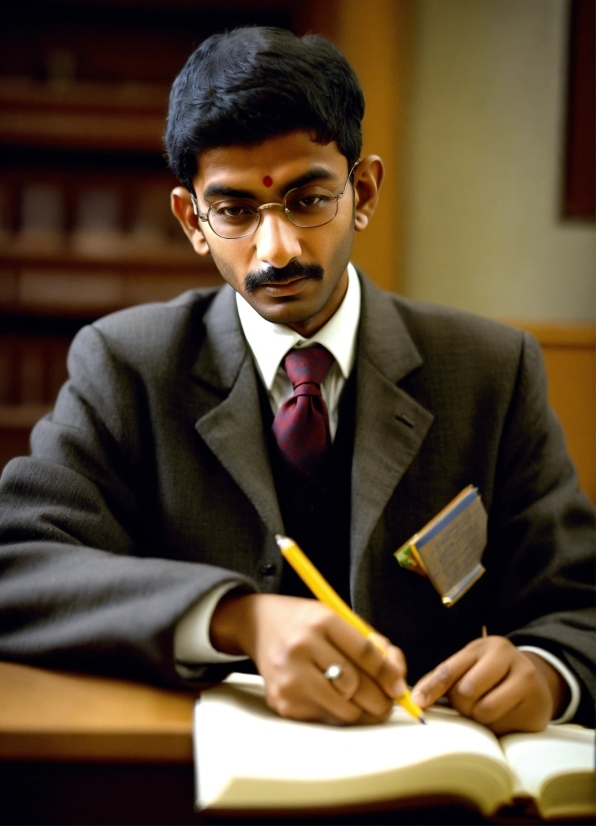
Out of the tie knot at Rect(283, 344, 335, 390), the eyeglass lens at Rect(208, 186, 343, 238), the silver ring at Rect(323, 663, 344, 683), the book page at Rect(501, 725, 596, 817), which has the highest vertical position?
the eyeglass lens at Rect(208, 186, 343, 238)

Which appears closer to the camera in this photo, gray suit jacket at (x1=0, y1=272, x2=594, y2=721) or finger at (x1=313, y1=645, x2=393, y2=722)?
finger at (x1=313, y1=645, x2=393, y2=722)

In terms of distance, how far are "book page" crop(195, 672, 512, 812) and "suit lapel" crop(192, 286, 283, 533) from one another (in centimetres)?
40

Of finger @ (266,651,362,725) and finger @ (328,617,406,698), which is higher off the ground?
finger @ (328,617,406,698)

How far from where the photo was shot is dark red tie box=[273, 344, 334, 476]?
1.15 meters

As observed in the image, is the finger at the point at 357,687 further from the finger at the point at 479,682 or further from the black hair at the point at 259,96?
the black hair at the point at 259,96

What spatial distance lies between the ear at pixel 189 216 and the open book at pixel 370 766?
724mm

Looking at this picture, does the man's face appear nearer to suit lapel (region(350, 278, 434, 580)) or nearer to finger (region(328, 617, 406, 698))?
suit lapel (region(350, 278, 434, 580))

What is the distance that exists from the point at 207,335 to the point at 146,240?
3.79 feet

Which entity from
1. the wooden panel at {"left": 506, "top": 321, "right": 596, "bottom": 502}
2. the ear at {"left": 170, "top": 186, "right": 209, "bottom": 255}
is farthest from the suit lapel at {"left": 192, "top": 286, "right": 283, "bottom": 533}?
the wooden panel at {"left": 506, "top": 321, "right": 596, "bottom": 502}

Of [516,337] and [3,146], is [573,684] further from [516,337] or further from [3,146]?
[3,146]

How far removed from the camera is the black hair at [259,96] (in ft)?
3.41

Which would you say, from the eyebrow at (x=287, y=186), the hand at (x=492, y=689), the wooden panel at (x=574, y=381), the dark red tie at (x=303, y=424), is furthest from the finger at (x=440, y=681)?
the wooden panel at (x=574, y=381)

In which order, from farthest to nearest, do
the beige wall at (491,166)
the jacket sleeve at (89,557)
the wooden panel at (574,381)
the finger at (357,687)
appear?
1. the beige wall at (491,166)
2. the wooden panel at (574,381)
3. the jacket sleeve at (89,557)
4. the finger at (357,687)

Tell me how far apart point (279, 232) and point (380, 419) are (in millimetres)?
315
